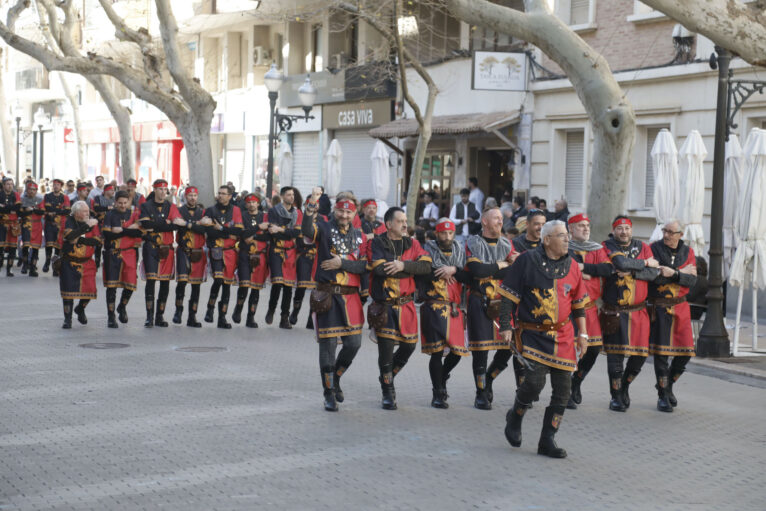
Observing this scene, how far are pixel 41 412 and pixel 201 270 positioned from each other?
6706mm

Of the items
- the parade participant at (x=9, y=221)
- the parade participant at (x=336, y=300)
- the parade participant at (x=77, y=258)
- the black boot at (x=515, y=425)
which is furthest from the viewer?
the parade participant at (x=9, y=221)

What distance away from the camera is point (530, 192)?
84.0 feet

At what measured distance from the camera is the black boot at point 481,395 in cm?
1026

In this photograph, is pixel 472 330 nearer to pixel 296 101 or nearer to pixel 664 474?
pixel 664 474

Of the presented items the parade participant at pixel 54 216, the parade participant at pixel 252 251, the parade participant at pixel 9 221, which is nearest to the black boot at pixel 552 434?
the parade participant at pixel 252 251

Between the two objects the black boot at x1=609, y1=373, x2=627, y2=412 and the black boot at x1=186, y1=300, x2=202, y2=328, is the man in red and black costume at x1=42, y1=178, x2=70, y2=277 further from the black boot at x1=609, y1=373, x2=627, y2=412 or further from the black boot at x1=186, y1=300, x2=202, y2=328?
the black boot at x1=609, y1=373, x2=627, y2=412

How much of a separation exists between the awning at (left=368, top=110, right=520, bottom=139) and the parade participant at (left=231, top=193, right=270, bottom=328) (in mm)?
9729

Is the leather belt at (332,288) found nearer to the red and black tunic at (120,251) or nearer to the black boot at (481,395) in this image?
the black boot at (481,395)

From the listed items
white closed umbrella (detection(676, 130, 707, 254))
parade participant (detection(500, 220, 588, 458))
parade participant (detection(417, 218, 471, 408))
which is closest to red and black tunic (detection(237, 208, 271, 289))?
white closed umbrella (detection(676, 130, 707, 254))

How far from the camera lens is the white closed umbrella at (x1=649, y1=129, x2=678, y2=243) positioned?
15641 millimetres

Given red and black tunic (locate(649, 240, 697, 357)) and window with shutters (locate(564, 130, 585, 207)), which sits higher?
window with shutters (locate(564, 130, 585, 207))

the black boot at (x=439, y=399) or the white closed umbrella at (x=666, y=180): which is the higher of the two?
the white closed umbrella at (x=666, y=180)

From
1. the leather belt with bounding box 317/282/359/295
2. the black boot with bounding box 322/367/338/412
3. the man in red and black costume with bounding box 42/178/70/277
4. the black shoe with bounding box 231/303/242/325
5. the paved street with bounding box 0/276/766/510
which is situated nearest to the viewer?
the paved street with bounding box 0/276/766/510

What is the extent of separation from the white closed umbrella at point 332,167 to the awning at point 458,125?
222cm
